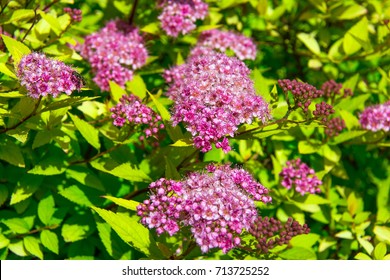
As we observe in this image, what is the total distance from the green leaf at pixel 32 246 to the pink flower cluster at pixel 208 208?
74 cm

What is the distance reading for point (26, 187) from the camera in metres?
2.62

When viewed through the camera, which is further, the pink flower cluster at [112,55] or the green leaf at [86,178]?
the pink flower cluster at [112,55]

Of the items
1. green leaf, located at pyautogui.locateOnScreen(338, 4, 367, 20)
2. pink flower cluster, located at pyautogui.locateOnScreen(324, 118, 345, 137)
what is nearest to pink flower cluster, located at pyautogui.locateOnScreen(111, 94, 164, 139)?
pink flower cluster, located at pyautogui.locateOnScreen(324, 118, 345, 137)

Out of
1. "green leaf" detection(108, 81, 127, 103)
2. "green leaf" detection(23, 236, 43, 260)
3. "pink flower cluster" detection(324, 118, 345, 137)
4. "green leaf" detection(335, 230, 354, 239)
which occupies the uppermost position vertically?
"green leaf" detection(108, 81, 127, 103)

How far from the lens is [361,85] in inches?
137

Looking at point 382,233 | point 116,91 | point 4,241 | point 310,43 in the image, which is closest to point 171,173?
point 116,91

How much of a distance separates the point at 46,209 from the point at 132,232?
2.12ft

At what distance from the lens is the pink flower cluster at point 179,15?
10.2ft

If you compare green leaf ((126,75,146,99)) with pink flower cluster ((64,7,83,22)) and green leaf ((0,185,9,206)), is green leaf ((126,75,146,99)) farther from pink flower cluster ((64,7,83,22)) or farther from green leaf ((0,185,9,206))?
green leaf ((0,185,9,206))

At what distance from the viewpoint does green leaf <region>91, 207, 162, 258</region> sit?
220 centimetres

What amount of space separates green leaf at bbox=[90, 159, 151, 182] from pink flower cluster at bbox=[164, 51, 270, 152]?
36 centimetres

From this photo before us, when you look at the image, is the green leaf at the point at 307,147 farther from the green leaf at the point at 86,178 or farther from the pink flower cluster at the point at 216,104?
the green leaf at the point at 86,178

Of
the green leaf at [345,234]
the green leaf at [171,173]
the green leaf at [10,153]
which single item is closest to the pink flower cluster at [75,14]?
the green leaf at [10,153]
